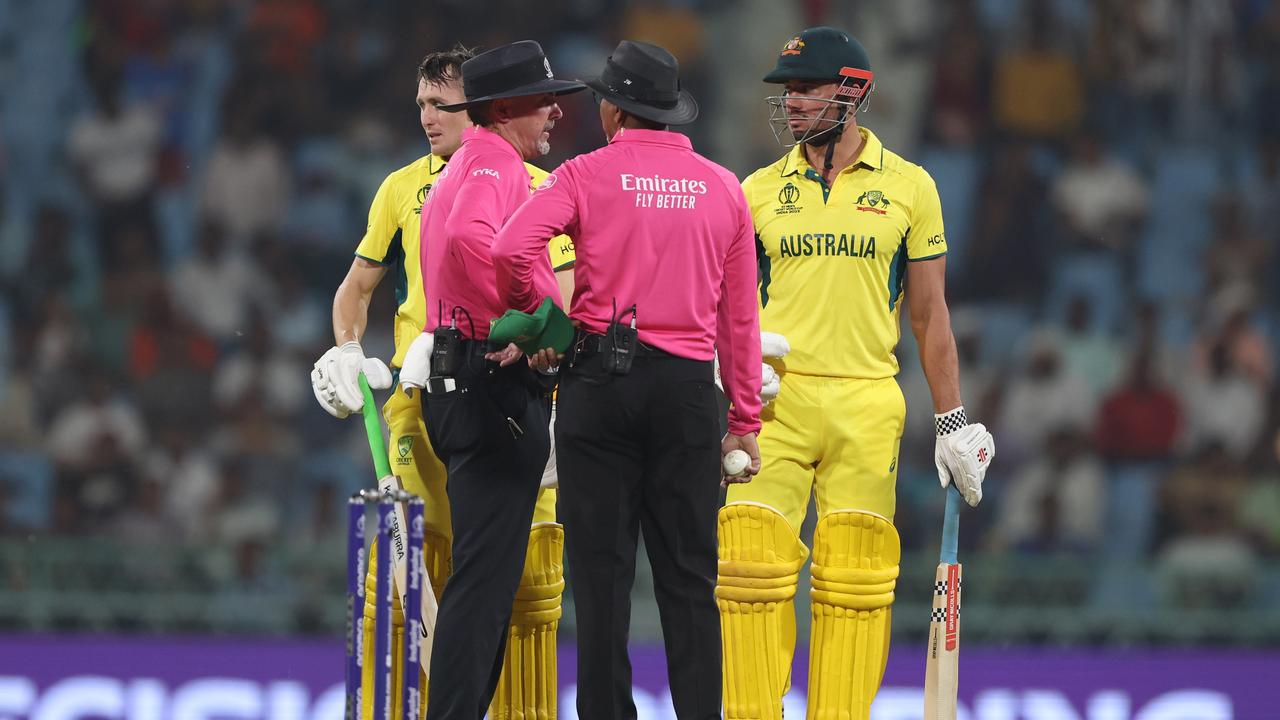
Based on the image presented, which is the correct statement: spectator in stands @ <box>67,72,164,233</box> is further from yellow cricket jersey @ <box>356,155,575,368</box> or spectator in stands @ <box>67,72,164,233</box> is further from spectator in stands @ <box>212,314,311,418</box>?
yellow cricket jersey @ <box>356,155,575,368</box>

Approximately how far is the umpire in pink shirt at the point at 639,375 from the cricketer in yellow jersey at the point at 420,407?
64cm

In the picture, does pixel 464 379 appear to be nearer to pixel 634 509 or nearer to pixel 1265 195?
pixel 634 509

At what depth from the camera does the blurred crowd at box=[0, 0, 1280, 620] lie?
8.84 metres

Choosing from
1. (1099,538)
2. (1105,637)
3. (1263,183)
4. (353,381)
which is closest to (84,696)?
(353,381)

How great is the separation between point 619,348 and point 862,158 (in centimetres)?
119

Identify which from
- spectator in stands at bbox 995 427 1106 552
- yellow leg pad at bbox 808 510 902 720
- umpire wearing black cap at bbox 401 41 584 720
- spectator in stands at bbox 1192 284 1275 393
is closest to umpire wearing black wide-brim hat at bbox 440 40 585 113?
umpire wearing black cap at bbox 401 41 584 720

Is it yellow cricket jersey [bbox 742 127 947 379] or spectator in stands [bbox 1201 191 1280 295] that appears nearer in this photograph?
yellow cricket jersey [bbox 742 127 947 379]

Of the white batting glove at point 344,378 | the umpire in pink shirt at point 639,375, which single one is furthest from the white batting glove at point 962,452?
the white batting glove at point 344,378

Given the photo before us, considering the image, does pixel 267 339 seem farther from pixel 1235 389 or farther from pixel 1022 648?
pixel 1235 389

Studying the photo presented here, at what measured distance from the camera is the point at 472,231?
4332 millimetres

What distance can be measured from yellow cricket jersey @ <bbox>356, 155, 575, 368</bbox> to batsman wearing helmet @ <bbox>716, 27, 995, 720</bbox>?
2.10 ft

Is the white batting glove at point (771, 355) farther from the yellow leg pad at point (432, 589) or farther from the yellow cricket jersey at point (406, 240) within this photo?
the yellow leg pad at point (432, 589)

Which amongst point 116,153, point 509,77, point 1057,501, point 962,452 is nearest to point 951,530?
point 962,452

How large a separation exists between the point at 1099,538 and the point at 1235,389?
3.47 ft
